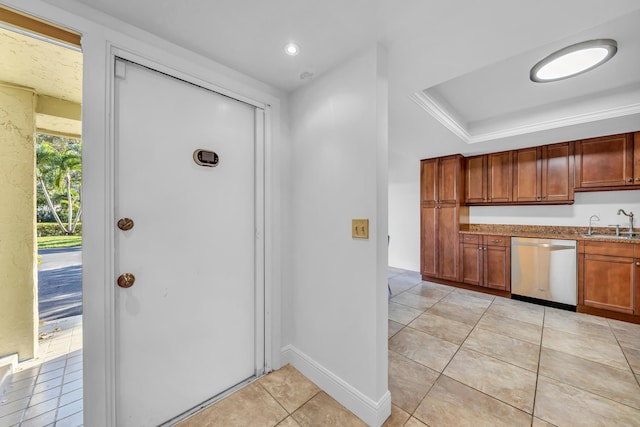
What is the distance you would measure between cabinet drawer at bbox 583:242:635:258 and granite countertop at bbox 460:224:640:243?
49mm

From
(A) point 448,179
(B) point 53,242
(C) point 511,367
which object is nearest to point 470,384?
(C) point 511,367

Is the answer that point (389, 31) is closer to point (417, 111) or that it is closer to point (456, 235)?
point (417, 111)

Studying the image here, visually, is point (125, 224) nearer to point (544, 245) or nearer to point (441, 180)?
point (441, 180)

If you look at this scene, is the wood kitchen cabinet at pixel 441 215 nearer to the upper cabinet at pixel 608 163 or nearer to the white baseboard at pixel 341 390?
the upper cabinet at pixel 608 163

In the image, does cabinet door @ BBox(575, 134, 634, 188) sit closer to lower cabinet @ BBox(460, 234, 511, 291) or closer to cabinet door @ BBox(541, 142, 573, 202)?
cabinet door @ BBox(541, 142, 573, 202)

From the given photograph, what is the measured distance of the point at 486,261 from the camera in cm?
360

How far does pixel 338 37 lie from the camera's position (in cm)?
135

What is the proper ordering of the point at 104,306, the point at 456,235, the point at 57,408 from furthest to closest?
the point at 456,235 → the point at 57,408 → the point at 104,306

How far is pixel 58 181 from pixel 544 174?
5.66 meters

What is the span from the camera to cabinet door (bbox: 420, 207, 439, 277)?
4176 millimetres

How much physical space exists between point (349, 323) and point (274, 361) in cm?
78

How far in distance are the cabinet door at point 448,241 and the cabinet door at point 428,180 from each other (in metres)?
0.26

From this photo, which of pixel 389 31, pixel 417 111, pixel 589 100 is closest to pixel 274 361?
pixel 389 31

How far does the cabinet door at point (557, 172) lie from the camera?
3186 millimetres
